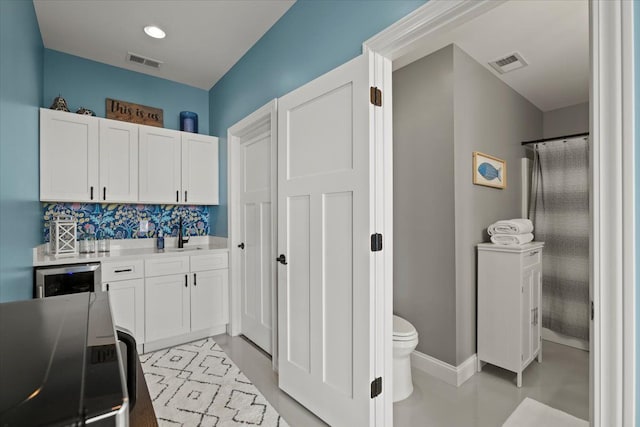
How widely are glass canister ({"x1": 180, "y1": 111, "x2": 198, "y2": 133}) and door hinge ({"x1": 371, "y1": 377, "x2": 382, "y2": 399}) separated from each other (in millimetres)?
3149

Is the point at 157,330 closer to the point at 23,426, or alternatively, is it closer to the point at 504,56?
the point at 23,426

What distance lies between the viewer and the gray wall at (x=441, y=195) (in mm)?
2391

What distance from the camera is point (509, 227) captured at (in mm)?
2559

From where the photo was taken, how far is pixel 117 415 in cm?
35

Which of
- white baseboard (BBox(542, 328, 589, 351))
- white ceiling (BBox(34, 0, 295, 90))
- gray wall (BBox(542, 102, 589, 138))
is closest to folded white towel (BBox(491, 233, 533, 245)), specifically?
white baseboard (BBox(542, 328, 589, 351))

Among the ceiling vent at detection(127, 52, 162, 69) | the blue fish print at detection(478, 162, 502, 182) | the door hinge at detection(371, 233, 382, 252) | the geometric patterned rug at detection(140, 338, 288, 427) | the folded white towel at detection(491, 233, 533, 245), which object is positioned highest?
the ceiling vent at detection(127, 52, 162, 69)

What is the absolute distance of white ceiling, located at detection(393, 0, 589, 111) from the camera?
2.03m

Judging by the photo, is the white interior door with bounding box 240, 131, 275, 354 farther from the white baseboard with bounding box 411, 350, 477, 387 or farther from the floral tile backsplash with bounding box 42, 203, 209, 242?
the white baseboard with bounding box 411, 350, 477, 387

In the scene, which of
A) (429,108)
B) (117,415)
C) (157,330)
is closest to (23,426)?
(117,415)

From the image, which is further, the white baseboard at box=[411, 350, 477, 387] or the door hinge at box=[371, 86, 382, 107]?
the white baseboard at box=[411, 350, 477, 387]

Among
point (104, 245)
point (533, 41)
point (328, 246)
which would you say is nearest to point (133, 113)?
point (104, 245)

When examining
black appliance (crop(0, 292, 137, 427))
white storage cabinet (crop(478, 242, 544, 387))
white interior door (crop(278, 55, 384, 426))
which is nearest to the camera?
black appliance (crop(0, 292, 137, 427))

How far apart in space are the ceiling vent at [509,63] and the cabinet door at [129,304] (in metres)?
3.80

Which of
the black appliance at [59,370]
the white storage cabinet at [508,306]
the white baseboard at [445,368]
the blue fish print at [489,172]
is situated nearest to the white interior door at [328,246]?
the white baseboard at [445,368]
